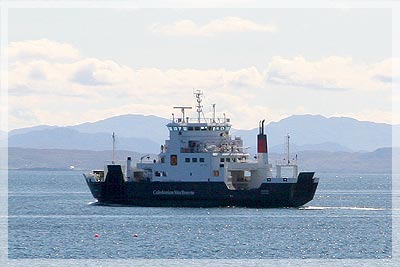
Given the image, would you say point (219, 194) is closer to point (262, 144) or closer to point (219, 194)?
point (219, 194)

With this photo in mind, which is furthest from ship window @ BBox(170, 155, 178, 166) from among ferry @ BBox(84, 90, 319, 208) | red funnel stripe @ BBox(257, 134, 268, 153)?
red funnel stripe @ BBox(257, 134, 268, 153)

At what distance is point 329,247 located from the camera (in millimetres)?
66000

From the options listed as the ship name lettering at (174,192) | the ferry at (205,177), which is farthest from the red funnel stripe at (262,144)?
the ship name lettering at (174,192)

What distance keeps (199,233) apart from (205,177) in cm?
1712

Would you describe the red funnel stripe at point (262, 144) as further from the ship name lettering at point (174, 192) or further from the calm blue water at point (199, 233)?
the ship name lettering at point (174, 192)

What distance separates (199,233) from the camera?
72.8 m

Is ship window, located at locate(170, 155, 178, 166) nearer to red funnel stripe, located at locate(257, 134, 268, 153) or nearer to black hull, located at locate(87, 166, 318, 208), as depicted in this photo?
black hull, located at locate(87, 166, 318, 208)

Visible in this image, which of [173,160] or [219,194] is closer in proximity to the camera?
[219,194]

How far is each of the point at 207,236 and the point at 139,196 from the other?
70.5 ft

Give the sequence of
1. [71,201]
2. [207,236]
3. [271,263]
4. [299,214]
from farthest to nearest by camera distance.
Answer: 1. [71,201]
2. [299,214]
3. [207,236]
4. [271,263]

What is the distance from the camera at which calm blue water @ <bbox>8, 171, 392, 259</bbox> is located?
Answer: 204 ft

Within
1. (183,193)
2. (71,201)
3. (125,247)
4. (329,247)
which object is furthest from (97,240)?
(71,201)

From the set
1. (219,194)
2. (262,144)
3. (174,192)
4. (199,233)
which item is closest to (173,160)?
(174,192)

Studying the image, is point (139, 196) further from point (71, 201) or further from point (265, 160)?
point (71, 201)
